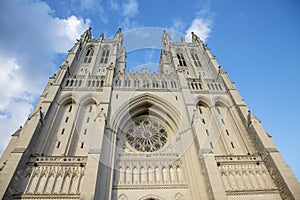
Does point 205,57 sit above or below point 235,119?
above

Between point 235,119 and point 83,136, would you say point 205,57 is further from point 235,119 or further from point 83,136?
point 83,136

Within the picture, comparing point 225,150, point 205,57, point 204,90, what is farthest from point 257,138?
point 205,57

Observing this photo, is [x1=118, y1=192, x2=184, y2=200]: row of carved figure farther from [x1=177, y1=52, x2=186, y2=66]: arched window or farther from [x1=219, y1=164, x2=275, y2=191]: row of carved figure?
[x1=177, y1=52, x2=186, y2=66]: arched window

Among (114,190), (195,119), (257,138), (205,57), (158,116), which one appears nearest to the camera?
(114,190)

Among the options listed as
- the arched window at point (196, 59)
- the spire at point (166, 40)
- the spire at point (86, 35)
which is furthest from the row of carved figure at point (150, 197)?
the spire at point (86, 35)

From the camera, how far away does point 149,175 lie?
39.9 ft

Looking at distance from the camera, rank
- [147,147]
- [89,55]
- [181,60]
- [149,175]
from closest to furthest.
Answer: [149,175] → [147,147] → [89,55] → [181,60]

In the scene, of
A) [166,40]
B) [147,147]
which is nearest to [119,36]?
[166,40]

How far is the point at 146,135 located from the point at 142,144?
1.07 m

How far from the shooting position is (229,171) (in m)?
11.5

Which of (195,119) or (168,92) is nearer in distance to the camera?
(195,119)

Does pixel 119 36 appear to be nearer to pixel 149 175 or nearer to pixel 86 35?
pixel 86 35

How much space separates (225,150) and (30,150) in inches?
521

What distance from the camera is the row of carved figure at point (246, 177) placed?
10875 mm
